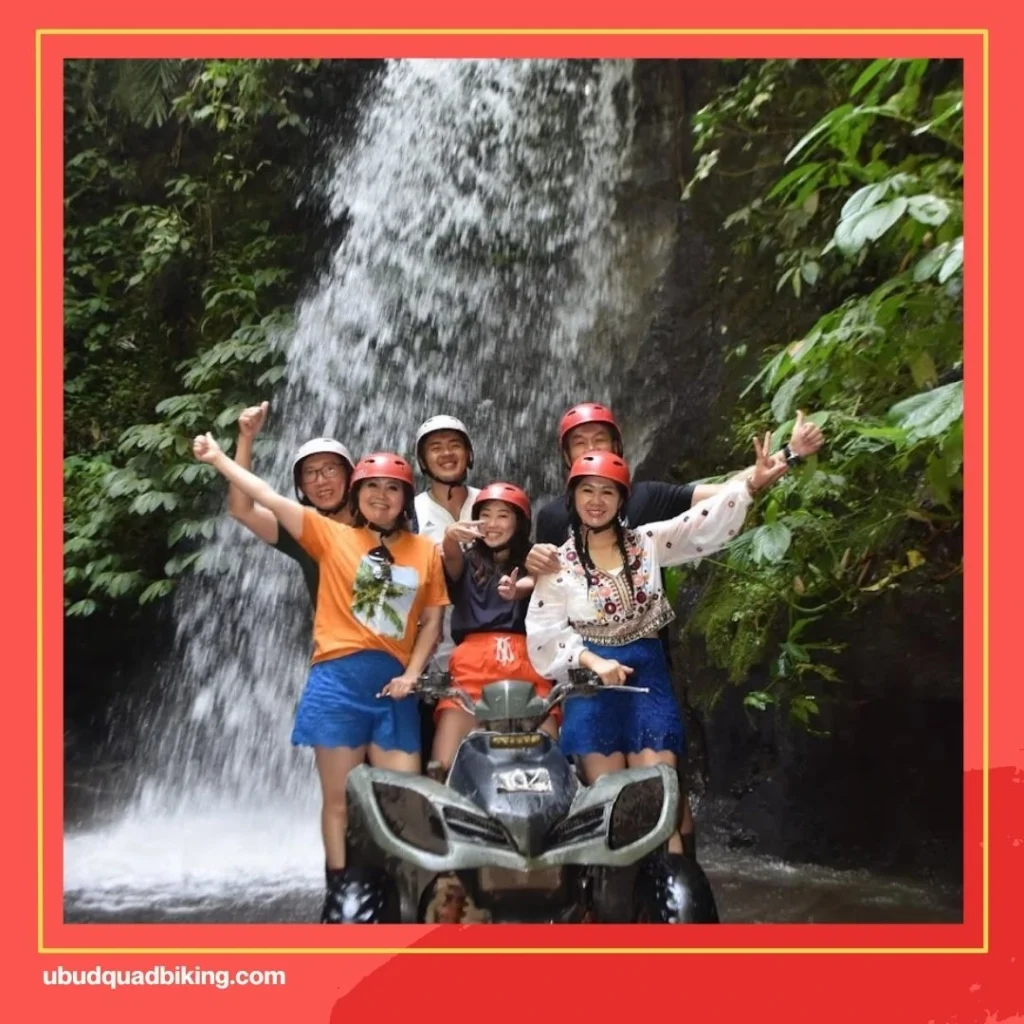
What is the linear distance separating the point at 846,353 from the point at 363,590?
1266 millimetres

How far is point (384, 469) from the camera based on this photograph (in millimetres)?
2670

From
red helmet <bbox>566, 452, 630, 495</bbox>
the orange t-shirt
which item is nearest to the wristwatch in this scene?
red helmet <bbox>566, 452, 630, 495</bbox>

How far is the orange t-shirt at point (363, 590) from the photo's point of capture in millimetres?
2715

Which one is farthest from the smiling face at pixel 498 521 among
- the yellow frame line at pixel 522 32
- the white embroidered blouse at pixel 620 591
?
the yellow frame line at pixel 522 32

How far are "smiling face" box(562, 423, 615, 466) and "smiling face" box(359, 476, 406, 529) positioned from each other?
1.44ft

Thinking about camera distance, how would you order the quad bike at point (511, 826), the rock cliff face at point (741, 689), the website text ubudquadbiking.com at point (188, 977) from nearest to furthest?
the quad bike at point (511, 826), the website text ubudquadbiking.com at point (188, 977), the rock cliff face at point (741, 689)

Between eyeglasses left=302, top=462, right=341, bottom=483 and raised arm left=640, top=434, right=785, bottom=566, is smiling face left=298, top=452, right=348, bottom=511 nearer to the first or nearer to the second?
eyeglasses left=302, top=462, right=341, bottom=483

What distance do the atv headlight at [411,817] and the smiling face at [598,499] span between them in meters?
0.79

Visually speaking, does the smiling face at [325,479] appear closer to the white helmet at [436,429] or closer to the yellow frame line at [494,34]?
the white helmet at [436,429]

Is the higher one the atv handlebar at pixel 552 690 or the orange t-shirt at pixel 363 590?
the orange t-shirt at pixel 363 590
